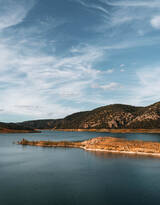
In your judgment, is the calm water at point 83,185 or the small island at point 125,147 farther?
the small island at point 125,147

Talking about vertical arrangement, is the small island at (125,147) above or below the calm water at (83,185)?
above

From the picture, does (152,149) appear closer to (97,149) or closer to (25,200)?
(97,149)

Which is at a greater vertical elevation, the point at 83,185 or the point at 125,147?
the point at 125,147

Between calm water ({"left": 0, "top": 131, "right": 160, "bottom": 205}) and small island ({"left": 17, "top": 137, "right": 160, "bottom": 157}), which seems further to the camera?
small island ({"left": 17, "top": 137, "right": 160, "bottom": 157})

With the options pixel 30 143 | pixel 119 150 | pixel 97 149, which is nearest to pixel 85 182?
pixel 119 150

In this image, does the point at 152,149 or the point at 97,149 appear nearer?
the point at 152,149

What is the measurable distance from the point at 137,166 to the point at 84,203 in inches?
949

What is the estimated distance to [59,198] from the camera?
26531mm

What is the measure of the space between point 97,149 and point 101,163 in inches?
966

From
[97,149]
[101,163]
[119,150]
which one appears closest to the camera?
[101,163]

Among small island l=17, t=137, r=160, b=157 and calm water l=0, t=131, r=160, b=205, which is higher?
small island l=17, t=137, r=160, b=157

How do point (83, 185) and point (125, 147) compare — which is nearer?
point (83, 185)

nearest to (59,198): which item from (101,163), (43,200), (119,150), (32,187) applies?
(43,200)

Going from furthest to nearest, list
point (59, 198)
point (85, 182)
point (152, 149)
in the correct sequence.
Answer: point (152, 149)
point (85, 182)
point (59, 198)
